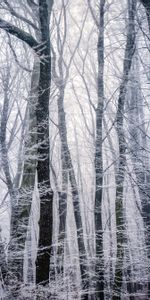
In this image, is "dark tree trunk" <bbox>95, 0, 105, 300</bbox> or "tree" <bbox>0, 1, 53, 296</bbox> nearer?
"tree" <bbox>0, 1, 53, 296</bbox>

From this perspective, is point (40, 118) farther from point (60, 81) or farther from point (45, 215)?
point (60, 81)

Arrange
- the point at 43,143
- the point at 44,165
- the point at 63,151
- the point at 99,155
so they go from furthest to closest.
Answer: the point at 63,151 → the point at 99,155 → the point at 43,143 → the point at 44,165

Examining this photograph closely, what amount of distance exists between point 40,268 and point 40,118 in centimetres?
275

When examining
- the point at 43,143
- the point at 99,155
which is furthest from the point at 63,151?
the point at 43,143

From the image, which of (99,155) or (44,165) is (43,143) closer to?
(44,165)

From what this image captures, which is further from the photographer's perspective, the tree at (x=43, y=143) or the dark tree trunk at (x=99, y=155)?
the dark tree trunk at (x=99, y=155)

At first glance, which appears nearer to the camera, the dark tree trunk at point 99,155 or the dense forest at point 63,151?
the dense forest at point 63,151

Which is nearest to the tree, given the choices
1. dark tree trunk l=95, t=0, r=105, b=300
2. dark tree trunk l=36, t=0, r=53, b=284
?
dark tree trunk l=36, t=0, r=53, b=284

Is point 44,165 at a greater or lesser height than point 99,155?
lesser

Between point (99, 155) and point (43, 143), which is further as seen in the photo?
point (99, 155)

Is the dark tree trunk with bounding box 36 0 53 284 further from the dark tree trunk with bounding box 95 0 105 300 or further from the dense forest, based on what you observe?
the dark tree trunk with bounding box 95 0 105 300

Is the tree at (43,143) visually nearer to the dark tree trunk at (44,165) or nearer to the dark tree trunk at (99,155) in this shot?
the dark tree trunk at (44,165)

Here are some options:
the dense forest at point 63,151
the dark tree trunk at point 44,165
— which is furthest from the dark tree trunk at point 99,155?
the dark tree trunk at point 44,165

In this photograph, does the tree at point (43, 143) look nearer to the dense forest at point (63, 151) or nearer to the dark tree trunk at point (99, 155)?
the dense forest at point (63, 151)
